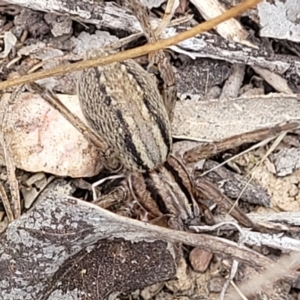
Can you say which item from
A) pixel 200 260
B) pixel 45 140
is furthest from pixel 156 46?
pixel 200 260

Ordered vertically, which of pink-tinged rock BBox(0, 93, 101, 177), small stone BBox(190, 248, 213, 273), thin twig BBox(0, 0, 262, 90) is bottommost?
small stone BBox(190, 248, 213, 273)

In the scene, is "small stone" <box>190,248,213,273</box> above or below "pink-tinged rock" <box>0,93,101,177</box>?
below

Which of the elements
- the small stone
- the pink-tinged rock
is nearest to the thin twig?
the pink-tinged rock

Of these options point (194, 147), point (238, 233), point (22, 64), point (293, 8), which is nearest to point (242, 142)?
point (194, 147)

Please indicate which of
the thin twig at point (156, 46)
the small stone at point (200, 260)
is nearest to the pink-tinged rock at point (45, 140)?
the small stone at point (200, 260)

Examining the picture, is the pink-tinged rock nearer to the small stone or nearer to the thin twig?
the small stone

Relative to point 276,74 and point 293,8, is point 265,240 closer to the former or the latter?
point 276,74

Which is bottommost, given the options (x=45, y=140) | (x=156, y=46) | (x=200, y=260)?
(x=200, y=260)

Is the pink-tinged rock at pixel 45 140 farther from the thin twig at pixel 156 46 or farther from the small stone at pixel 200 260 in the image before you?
the thin twig at pixel 156 46

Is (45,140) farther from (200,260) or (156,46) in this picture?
(156,46)
